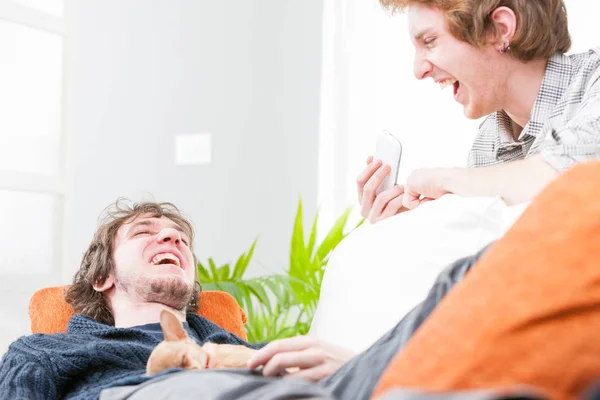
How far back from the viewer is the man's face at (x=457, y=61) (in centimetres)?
164

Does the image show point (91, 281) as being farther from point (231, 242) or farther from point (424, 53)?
point (231, 242)

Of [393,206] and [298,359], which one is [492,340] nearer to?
[298,359]

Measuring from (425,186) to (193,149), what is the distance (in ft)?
7.86

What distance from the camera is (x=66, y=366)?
147cm

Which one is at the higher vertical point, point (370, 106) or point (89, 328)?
point (370, 106)

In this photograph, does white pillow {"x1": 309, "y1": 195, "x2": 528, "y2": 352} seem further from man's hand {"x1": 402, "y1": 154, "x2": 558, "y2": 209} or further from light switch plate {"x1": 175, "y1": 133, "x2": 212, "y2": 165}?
light switch plate {"x1": 175, "y1": 133, "x2": 212, "y2": 165}

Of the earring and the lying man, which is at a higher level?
the earring

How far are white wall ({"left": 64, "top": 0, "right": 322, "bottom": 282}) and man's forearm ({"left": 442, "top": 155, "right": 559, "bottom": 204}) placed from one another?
2.32 m

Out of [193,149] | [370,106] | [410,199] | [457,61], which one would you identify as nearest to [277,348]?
[410,199]

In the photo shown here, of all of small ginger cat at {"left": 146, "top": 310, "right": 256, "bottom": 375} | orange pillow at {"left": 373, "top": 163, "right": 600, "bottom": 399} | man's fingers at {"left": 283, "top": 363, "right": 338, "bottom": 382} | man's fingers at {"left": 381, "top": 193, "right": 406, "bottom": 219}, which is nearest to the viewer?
orange pillow at {"left": 373, "top": 163, "right": 600, "bottom": 399}

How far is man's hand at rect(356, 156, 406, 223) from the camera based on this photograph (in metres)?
1.55

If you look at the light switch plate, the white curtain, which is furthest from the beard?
the light switch plate

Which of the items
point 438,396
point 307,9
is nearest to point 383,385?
point 438,396

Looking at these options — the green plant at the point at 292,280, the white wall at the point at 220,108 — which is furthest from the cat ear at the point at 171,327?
the white wall at the point at 220,108
